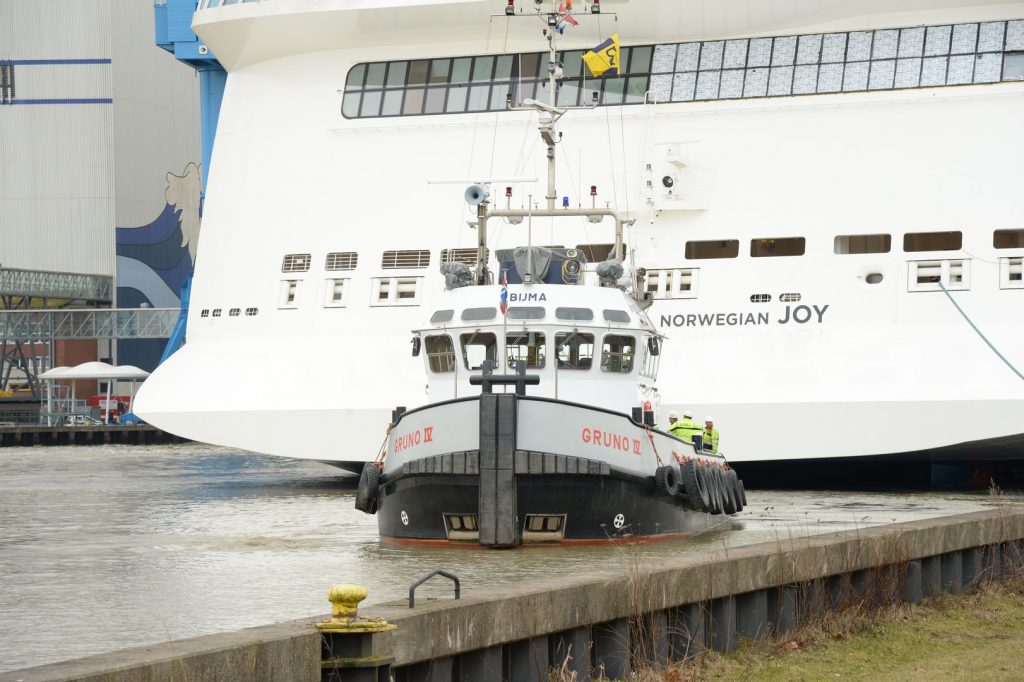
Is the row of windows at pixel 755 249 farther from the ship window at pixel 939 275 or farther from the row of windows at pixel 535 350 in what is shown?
the row of windows at pixel 535 350

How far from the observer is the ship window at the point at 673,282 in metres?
30.1

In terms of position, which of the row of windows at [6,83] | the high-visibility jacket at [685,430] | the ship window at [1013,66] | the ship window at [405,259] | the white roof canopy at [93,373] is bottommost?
the white roof canopy at [93,373]

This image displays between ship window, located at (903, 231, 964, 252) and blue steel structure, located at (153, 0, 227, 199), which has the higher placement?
blue steel structure, located at (153, 0, 227, 199)

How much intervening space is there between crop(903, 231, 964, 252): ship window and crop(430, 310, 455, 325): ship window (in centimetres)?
1222

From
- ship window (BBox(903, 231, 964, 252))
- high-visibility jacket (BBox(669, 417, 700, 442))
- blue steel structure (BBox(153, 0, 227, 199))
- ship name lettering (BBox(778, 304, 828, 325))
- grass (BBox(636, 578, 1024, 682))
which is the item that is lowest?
grass (BBox(636, 578, 1024, 682))

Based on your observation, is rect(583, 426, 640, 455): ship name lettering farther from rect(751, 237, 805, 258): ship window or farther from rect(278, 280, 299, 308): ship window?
rect(278, 280, 299, 308): ship window

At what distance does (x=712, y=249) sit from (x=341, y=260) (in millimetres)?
7810

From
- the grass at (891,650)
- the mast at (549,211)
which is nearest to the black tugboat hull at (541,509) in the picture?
the mast at (549,211)

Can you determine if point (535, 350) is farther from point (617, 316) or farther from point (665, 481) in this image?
point (665, 481)

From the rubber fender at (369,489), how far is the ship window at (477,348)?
1825 millimetres

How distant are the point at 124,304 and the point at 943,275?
57.5 m

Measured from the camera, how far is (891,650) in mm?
11695

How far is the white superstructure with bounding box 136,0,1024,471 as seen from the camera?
28094mm

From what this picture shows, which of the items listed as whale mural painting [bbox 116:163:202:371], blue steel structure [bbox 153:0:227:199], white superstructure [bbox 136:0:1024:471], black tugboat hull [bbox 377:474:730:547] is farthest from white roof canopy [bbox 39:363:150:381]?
black tugboat hull [bbox 377:474:730:547]
